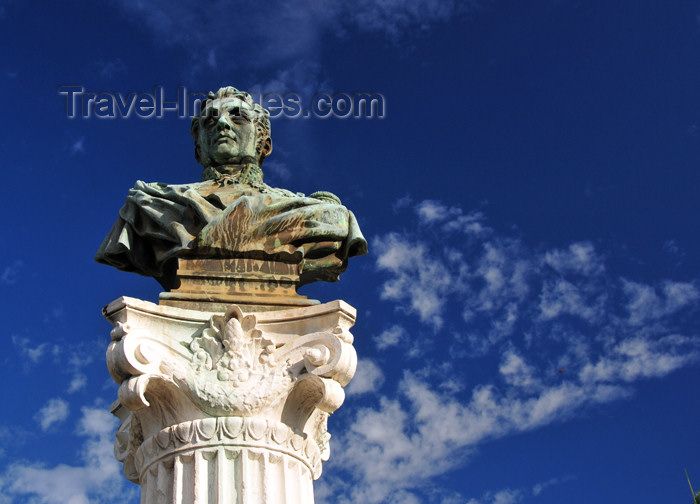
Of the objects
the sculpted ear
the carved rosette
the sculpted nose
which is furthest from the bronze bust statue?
the carved rosette

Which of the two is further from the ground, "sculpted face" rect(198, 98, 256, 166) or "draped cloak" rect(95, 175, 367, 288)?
"sculpted face" rect(198, 98, 256, 166)

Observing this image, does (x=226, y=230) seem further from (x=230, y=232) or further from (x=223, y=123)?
(x=223, y=123)

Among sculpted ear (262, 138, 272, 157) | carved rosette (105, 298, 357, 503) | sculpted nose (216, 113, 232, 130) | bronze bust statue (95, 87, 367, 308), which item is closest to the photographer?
carved rosette (105, 298, 357, 503)

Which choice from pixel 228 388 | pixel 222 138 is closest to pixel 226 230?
pixel 222 138

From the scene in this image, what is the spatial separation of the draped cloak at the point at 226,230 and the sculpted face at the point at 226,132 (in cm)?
47

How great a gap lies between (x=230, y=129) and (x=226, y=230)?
1.70m

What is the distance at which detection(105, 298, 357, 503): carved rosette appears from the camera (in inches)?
304

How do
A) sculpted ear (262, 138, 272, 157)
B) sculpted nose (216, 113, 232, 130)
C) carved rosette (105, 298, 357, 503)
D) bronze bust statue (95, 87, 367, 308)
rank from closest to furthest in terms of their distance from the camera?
carved rosette (105, 298, 357, 503)
bronze bust statue (95, 87, 367, 308)
sculpted nose (216, 113, 232, 130)
sculpted ear (262, 138, 272, 157)

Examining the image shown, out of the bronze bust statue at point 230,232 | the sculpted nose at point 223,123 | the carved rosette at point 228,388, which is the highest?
the sculpted nose at point 223,123

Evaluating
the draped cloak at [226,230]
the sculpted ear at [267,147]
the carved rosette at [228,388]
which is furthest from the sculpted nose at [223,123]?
the carved rosette at [228,388]

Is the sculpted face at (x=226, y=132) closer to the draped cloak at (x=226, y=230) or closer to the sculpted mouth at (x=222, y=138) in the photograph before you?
the sculpted mouth at (x=222, y=138)

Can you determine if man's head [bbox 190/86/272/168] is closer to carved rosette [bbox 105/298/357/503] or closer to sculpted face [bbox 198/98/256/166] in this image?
sculpted face [bbox 198/98/256/166]

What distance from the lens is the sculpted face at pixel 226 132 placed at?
10180 millimetres

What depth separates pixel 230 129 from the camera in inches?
403
